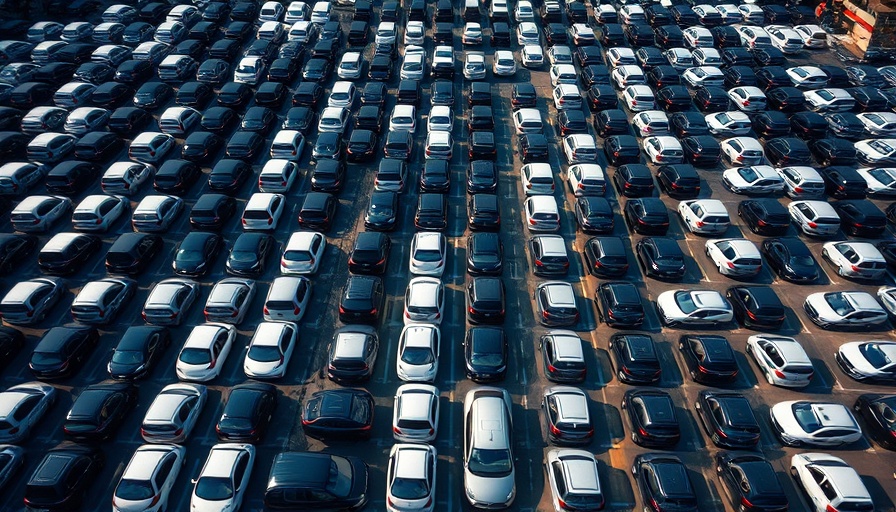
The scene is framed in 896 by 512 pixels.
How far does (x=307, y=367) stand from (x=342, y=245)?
682 cm

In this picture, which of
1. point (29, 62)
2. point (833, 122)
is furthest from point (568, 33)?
point (29, 62)

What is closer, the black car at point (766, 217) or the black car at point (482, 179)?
the black car at point (766, 217)

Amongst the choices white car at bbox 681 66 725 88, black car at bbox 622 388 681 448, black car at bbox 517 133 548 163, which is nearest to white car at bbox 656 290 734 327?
black car at bbox 622 388 681 448

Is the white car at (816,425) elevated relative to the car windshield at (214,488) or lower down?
elevated

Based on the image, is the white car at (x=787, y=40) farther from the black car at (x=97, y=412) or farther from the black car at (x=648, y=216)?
the black car at (x=97, y=412)

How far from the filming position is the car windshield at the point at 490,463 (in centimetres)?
1688

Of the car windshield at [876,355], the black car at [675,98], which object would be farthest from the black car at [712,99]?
the car windshield at [876,355]

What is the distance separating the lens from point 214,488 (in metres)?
16.3

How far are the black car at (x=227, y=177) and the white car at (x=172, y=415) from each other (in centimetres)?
1170

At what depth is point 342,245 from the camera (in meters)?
26.2

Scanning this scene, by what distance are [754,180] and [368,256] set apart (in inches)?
762

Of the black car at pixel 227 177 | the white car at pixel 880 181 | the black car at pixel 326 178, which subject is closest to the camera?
the black car at pixel 227 177

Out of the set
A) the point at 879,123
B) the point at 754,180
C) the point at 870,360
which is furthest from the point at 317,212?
the point at 879,123

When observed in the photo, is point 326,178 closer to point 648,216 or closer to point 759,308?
point 648,216
